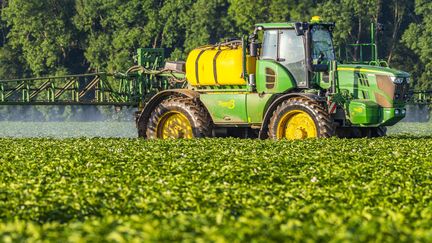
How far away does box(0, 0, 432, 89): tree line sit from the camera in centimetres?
7975

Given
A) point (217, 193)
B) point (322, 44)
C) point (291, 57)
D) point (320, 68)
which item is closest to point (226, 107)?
point (291, 57)

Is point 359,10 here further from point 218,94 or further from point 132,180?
point 132,180

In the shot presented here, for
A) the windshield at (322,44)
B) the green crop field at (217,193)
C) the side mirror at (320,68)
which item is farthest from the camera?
the windshield at (322,44)

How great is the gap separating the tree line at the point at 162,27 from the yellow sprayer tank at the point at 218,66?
44.2 meters

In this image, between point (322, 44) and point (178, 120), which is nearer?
point (322, 44)

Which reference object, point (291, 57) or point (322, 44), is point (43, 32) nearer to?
point (322, 44)

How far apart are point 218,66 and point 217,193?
1637 cm

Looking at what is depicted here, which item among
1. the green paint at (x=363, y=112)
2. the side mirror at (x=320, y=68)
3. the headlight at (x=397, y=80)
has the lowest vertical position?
the green paint at (x=363, y=112)

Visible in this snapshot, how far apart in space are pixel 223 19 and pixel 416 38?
1372 centimetres

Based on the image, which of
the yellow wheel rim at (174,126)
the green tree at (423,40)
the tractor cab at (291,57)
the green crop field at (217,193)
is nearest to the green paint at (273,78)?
the tractor cab at (291,57)

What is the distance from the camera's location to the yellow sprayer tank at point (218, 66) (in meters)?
32.3

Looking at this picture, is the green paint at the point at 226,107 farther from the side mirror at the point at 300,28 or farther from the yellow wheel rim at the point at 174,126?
the side mirror at the point at 300,28

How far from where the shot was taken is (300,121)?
102 feet

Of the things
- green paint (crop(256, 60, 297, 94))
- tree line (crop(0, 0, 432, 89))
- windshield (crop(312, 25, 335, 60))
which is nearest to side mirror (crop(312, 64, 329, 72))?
windshield (crop(312, 25, 335, 60))
